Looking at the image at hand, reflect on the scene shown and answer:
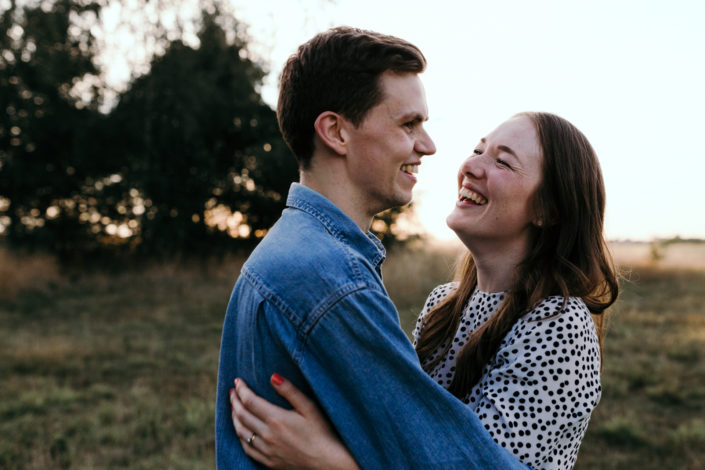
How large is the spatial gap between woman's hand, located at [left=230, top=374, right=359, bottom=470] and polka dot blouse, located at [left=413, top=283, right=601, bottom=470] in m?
0.50

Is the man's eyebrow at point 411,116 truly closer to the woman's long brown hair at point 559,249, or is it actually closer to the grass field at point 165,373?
the woman's long brown hair at point 559,249

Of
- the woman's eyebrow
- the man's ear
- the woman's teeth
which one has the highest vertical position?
the man's ear

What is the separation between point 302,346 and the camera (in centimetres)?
139

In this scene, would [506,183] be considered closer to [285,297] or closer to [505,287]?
[505,287]

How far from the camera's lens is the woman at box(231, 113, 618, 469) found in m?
1.52

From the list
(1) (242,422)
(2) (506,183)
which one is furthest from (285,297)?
(2) (506,183)

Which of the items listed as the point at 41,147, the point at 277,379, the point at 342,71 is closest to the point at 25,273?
the point at 41,147

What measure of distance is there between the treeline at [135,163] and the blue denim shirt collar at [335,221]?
41.3 ft

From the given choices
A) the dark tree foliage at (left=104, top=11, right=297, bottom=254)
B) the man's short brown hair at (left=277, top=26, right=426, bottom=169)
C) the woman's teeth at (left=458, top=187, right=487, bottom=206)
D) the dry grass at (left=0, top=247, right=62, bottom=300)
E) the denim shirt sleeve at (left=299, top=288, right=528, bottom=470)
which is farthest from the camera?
the dark tree foliage at (left=104, top=11, right=297, bottom=254)

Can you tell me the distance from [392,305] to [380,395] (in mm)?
219

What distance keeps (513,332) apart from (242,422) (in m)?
0.92

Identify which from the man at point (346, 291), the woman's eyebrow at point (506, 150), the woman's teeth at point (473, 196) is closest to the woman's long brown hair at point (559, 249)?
the woman's eyebrow at point (506, 150)

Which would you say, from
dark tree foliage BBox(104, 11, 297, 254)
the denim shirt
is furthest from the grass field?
dark tree foliage BBox(104, 11, 297, 254)

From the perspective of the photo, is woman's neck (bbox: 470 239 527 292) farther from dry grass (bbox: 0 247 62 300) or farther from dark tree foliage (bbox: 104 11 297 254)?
dry grass (bbox: 0 247 62 300)
